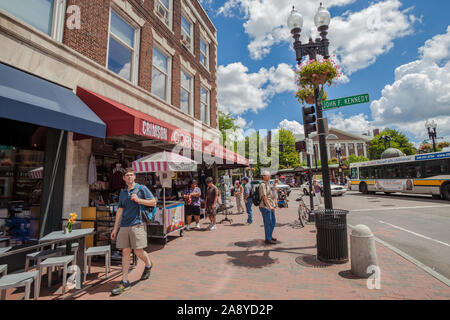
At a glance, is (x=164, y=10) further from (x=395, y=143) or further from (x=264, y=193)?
(x=395, y=143)

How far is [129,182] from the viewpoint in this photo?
3.99 meters

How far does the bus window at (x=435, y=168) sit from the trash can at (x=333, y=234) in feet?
51.2

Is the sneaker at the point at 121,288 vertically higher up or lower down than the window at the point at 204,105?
lower down

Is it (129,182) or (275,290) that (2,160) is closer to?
(129,182)

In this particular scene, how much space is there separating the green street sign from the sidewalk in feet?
12.3

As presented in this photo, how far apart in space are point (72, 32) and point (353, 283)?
29.5ft

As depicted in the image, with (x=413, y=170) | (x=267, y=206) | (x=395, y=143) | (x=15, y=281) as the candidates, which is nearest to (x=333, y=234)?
(x=267, y=206)

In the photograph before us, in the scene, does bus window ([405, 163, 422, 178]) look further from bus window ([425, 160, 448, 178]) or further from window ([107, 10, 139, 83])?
window ([107, 10, 139, 83])

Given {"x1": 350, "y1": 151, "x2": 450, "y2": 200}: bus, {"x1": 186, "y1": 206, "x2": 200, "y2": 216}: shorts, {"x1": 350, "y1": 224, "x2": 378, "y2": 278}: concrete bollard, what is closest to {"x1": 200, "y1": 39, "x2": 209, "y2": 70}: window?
{"x1": 186, "y1": 206, "x2": 200, "y2": 216}: shorts

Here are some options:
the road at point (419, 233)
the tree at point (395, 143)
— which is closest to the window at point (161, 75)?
the road at point (419, 233)

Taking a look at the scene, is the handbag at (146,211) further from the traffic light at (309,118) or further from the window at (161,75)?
the window at (161,75)

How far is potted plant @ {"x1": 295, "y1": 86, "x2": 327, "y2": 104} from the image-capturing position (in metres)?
6.54

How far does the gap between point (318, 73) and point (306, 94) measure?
2.42 ft

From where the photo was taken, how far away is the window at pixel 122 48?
316 inches
